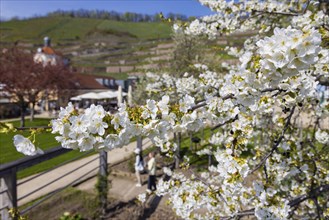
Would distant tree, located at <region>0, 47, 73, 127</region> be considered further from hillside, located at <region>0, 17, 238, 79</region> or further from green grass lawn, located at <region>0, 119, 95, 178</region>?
hillside, located at <region>0, 17, 238, 79</region>

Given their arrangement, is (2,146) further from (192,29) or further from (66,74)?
(66,74)

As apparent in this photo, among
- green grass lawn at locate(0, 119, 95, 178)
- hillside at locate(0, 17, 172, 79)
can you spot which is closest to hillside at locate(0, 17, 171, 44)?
hillside at locate(0, 17, 172, 79)

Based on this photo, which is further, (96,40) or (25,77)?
(96,40)

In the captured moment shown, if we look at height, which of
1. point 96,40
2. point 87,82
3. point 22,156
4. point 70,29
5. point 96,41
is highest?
point 70,29

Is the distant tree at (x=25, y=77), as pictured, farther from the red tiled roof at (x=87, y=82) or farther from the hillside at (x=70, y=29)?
the hillside at (x=70, y=29)

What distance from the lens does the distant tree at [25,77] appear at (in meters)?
25.0

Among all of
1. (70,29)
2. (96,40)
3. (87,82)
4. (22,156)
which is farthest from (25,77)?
(70,29)

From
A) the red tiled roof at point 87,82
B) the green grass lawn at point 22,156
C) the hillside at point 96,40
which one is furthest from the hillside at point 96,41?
the green grass lawn at point 22,156

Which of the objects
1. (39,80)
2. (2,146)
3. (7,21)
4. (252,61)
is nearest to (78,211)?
(252,61)

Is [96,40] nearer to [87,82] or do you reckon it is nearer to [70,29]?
[70,29]

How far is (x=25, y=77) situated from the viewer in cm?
2559

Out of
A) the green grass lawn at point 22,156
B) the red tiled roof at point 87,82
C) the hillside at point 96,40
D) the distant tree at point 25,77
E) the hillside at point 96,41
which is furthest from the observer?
the hillside at point 96,40

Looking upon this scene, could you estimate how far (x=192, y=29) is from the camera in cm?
475

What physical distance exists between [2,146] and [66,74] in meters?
17.7
